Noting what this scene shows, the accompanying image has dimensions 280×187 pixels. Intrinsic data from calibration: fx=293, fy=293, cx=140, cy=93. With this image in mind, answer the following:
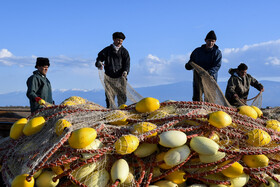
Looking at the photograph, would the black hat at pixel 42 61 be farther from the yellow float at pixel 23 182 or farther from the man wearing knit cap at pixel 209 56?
the man wearing knit cap at pixel 209 56

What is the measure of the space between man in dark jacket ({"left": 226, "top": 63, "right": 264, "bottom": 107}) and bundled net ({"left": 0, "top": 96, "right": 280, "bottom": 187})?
4290 mm

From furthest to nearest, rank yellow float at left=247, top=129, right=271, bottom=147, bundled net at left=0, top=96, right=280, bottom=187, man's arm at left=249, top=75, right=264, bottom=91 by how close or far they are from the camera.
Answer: man's arm at left=249, top=75, right=264, bottom=91
yellow float at left=247, top=129, right=271, bottom=147
bundled net at left=0, top=96, right=280, bottom=187

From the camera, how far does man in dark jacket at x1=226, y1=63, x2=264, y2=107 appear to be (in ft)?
24.5

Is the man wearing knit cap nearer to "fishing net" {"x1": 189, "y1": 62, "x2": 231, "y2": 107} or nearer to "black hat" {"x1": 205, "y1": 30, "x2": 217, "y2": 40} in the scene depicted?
"black hat" {"x1": 205, "y1": 30, "x2": 217, "y2": 40}

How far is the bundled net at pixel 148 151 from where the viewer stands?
2564 millimetres

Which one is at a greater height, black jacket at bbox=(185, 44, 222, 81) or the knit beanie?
black jacket at bbox=(185, 44, 222, 81)

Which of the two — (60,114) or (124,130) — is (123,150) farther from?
(60,114)

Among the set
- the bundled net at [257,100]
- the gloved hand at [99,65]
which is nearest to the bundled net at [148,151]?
the gloved hand at [99,65]

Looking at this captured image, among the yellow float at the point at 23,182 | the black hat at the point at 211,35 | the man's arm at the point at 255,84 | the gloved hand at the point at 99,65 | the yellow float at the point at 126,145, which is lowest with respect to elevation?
the man's arm at the point at 255,84

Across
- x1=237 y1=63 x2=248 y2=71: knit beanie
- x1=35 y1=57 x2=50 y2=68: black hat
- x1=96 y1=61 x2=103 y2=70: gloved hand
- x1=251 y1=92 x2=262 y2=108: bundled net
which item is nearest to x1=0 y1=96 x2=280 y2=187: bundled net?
x1=35 y1=57 x2=50 y2=68: black hat

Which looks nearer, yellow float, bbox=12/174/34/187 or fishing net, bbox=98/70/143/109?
yellow float, bbox=12/174/34/187

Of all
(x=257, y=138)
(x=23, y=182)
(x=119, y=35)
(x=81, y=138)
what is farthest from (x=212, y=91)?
(x=23, y=182)

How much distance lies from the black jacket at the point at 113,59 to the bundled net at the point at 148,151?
4172 millimetres

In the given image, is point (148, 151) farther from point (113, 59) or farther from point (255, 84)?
point (255, 84)
